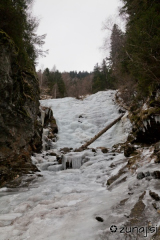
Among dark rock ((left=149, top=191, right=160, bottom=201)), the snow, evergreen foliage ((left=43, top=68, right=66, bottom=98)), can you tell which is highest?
evergreen foliage ((left=43, top=68, right=66, bottom=98))

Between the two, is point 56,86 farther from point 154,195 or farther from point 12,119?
point 154,195

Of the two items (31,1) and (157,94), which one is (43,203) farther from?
(31,1)

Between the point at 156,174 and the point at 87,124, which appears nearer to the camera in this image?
the point at 156,174

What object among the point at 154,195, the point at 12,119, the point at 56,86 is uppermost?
the point at 56,86

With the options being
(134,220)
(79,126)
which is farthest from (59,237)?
(79,126)

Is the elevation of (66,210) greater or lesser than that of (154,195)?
lesser

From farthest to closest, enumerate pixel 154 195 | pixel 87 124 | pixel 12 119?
pixel 87 124 < pixel 12 119 < pixel 154 195

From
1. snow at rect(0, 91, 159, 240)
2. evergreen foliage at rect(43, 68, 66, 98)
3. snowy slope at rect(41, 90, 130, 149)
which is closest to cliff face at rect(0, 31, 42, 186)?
snow at rect(0, 91, 159, 240)

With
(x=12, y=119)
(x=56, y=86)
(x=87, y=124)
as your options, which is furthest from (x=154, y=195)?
(x=56, y=86)

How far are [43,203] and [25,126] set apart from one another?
15.8ft

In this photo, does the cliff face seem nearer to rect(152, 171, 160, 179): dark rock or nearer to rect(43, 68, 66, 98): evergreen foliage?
rect(152, 171, 160, 179): dark rock

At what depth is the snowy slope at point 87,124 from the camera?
14.3m

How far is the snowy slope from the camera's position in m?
14.3

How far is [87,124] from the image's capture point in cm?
1831
